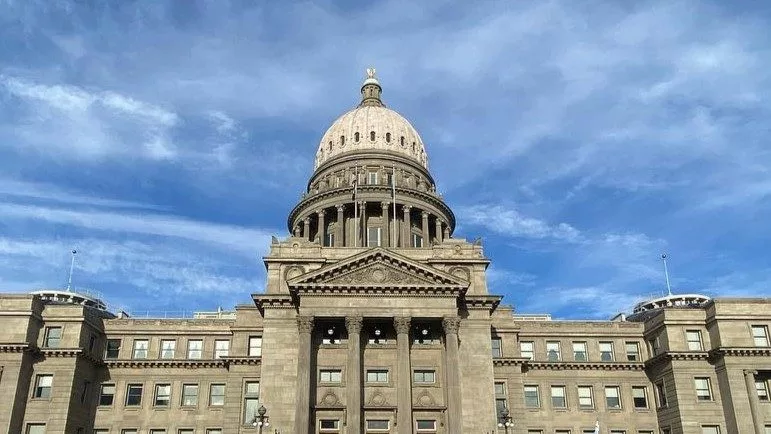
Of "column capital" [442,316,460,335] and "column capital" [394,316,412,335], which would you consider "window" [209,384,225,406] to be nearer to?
"column capital" [394,316,412,335]

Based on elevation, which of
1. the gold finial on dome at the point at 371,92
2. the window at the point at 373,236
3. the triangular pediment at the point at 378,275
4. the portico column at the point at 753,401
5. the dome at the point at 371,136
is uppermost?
the gold finial on dome at the point at 371,92

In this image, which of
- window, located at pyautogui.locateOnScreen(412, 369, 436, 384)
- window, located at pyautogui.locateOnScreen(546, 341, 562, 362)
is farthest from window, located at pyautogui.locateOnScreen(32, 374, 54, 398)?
window, located at pyautogui.locateOnScreen(546, 341, 562, 362)

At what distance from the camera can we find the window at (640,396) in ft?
203

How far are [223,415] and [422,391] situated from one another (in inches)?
706

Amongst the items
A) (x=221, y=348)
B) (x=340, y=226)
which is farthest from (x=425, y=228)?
(x=221, y=348)

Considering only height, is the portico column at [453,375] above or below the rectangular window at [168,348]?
below

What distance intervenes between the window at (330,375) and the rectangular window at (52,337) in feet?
72.7

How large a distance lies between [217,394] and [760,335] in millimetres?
45414

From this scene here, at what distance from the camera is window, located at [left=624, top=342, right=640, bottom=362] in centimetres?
6375

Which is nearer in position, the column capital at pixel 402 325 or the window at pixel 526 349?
the column capital at pixel 402 325

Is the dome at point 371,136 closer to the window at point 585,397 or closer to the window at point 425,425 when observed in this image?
the window at point 585,397

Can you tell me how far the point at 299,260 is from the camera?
58375mm

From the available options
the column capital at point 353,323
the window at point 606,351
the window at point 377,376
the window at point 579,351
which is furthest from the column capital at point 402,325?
the window at point 606,351

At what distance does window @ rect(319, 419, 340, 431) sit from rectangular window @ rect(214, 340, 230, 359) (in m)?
15.3
